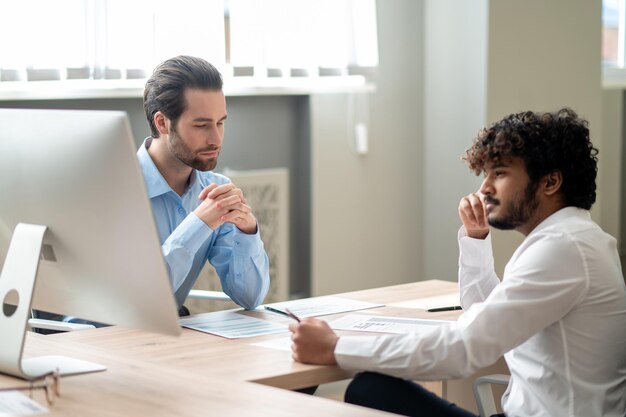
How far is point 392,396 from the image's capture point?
6.21ft

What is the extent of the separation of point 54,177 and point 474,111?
2930 mm

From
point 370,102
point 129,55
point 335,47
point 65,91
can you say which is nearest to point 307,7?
point 335,47

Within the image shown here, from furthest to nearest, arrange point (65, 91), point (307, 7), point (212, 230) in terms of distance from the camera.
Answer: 1. point (307, 7)
2. point (65, 91)
3. point (212, 230)

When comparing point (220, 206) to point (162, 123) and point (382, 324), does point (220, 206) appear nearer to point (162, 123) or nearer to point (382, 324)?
point (162, 123)

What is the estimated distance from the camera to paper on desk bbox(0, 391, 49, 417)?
5.23 feet

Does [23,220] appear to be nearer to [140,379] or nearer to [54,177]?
[54,177]

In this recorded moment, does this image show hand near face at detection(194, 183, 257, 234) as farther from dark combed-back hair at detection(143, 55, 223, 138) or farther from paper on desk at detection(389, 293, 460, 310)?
paper on desk at detection(389, 293, 460, 310)

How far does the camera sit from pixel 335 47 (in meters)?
4.25

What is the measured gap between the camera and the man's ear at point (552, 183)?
79.3 inches

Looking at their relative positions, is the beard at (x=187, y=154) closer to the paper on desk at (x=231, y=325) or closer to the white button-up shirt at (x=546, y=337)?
the paper on desk at (x=231, y=325)

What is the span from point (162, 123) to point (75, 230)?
36.6 inches

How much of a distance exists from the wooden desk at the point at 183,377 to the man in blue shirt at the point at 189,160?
0.87 ft

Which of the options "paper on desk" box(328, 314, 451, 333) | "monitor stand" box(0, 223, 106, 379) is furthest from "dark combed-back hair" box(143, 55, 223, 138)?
"monitor stand" box(0, 223, 106, 379)

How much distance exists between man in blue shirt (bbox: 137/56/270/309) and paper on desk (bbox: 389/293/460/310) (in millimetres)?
356
